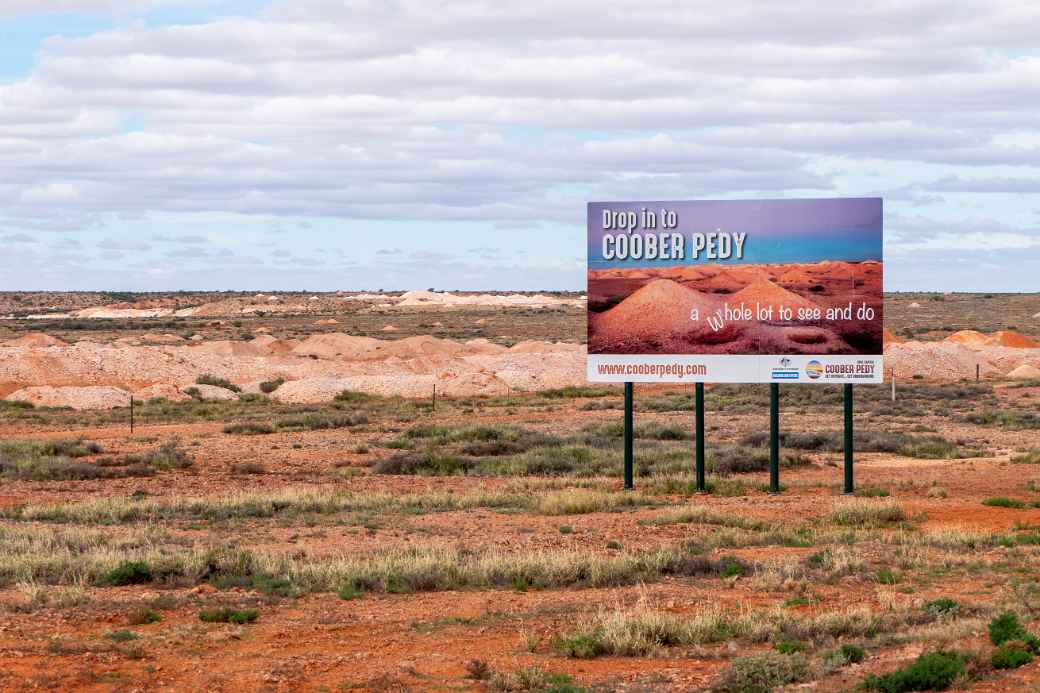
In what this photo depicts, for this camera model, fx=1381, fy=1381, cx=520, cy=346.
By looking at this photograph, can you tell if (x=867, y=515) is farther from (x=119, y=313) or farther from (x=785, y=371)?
(x=119, y=313)

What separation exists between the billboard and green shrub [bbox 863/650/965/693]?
12491mm

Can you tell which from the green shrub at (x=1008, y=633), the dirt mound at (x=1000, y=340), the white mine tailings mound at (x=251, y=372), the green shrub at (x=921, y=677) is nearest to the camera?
the green shrub at (x=921, y=677)

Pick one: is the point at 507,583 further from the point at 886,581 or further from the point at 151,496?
the point at 151,496

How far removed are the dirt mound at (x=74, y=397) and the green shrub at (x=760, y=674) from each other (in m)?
43.3

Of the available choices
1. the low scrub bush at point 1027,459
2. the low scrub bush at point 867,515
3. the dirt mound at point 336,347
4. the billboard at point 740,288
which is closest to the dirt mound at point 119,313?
the dirt mound at point 336,347

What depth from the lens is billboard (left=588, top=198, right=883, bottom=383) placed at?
22.6 m

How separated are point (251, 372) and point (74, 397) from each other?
1711 centimetres

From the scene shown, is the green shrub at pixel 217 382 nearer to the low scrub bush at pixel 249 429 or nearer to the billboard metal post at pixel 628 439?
the low scrub bush at pixel 249 429

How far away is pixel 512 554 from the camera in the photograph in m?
16.3

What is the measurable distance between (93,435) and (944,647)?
31.4 m

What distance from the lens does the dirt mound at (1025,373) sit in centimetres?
6134

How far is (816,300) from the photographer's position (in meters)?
22.7

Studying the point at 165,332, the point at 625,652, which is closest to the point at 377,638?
the point at 625,652

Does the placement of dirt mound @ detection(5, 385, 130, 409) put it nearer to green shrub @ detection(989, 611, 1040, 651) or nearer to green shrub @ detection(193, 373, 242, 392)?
green shrub @ detection(193, 373, 242, 392)
